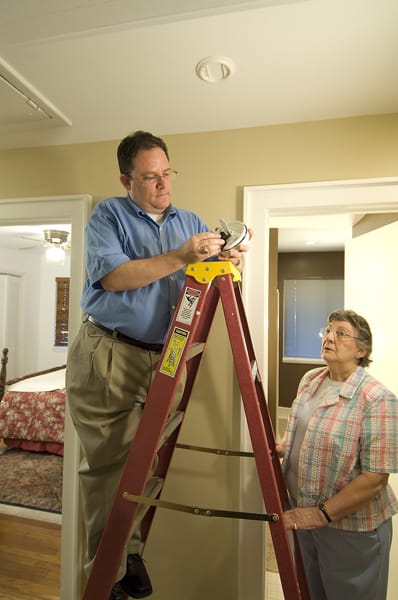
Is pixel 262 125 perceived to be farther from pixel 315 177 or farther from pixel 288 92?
pixel 315 177

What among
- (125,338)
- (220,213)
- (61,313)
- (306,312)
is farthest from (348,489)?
(61,313)

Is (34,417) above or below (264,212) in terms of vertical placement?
below

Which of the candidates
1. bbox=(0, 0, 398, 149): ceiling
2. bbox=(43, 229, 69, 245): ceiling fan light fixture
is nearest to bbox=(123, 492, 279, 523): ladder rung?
bbox=(0, 0, 398, 149): ceiling

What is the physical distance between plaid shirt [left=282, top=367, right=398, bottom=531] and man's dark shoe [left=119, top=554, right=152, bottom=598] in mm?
578

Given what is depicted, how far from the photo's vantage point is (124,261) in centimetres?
101

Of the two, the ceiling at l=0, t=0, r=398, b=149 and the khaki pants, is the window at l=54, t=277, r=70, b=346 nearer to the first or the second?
the ceiling at l=0, t=0, r=398, b=149

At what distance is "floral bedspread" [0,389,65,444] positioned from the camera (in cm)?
348

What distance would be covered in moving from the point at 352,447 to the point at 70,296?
4.53 ft

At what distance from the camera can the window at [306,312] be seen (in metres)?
5.47

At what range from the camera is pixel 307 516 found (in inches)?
45.0

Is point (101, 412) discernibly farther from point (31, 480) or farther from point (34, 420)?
point (34, 420)

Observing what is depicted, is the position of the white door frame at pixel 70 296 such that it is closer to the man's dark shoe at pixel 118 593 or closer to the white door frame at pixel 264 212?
the man's dark shoe at pixel 118 593

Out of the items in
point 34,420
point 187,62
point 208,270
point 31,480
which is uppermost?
point 187,62

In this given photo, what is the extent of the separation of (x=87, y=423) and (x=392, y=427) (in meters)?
1.01
